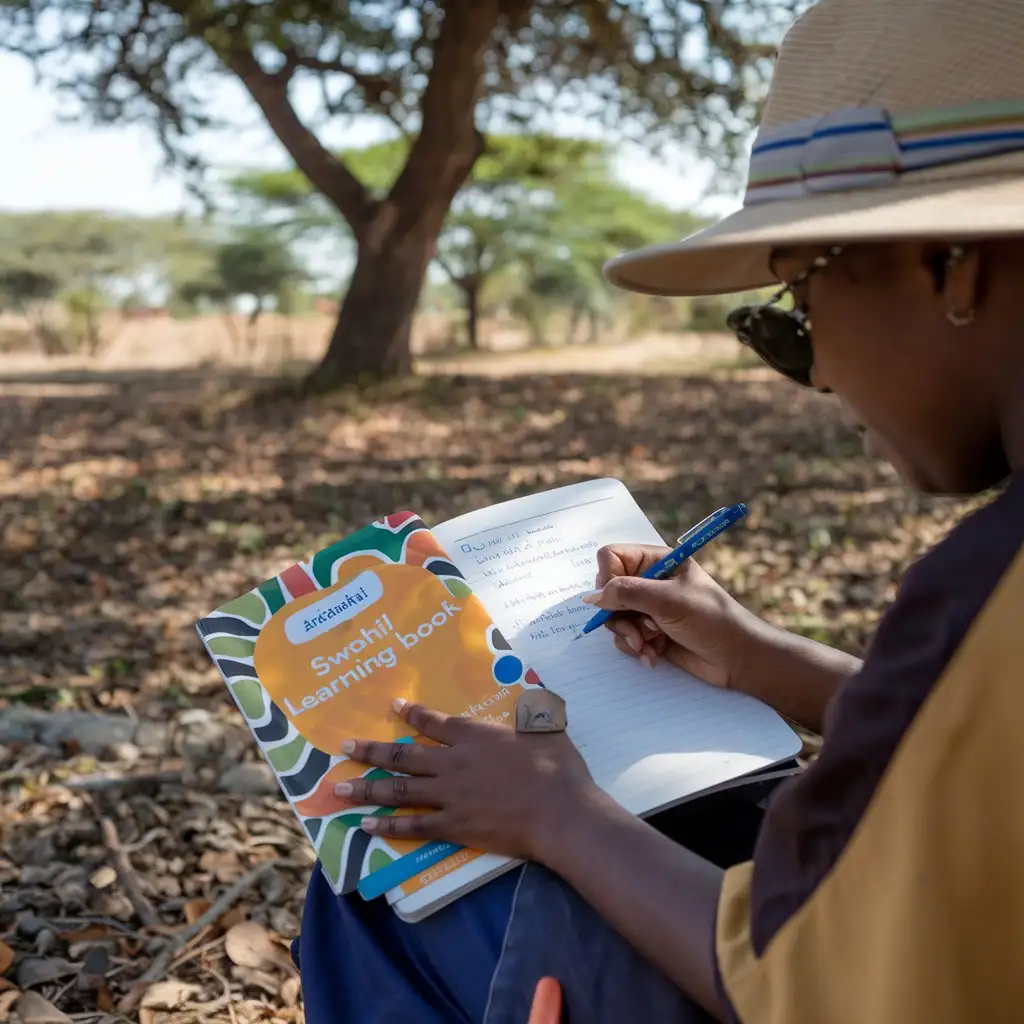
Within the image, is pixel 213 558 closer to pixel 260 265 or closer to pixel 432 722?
pixel 432 722

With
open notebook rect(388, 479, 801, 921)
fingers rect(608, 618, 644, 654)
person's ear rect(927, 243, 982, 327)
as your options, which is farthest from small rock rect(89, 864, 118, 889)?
person's ear rect(927, 243, 982, 327)

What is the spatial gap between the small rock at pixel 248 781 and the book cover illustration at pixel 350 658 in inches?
51.7

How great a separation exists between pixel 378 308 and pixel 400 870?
9199 millimetres

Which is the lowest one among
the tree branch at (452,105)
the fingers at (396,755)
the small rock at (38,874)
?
the small rock at (38,874)

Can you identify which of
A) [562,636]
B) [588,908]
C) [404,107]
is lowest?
[588,908]

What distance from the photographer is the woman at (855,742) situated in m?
0.79

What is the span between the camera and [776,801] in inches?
35.9

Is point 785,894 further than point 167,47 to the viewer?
No

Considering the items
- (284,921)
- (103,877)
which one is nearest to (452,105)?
(103,877)

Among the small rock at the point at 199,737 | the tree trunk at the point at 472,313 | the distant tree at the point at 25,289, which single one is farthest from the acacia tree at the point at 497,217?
the small rock at the point at 199,737

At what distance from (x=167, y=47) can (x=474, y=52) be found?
255 centimetres

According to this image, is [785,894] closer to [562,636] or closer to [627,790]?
[627,790]

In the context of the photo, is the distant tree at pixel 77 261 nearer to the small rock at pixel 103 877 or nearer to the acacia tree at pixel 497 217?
the acacia tree at pixel 497 217

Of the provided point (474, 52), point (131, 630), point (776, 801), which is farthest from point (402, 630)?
point (474, 52)
